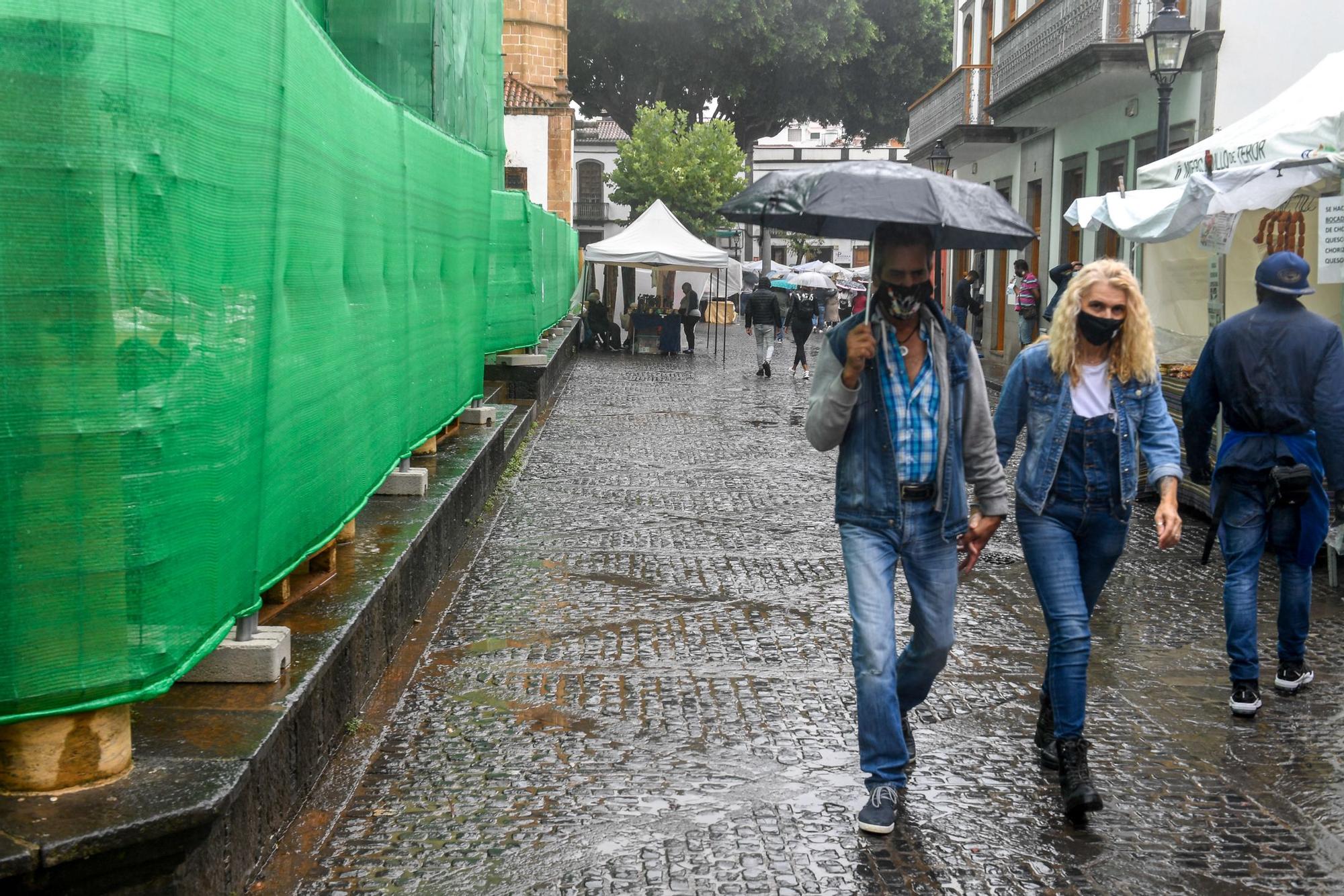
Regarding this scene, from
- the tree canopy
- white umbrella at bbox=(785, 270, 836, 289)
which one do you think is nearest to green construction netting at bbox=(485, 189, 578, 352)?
white umbrella at bbox=(785, 270, 836, 289)

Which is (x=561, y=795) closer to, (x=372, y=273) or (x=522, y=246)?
(x=372, y=273)

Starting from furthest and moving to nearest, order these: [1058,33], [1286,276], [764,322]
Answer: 1. [764,322]
2. [1058,33]
3. [1286,276]

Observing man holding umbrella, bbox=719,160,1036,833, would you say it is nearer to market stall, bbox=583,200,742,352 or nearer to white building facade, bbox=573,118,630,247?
market stall, bbox=583,200,742,352

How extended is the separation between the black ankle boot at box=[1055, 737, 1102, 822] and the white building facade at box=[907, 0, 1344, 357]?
397 inches

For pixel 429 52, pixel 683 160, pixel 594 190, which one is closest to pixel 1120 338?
pixel 429 52

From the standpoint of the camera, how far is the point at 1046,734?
17.3 feet

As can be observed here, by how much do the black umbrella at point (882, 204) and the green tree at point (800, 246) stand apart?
57149mm

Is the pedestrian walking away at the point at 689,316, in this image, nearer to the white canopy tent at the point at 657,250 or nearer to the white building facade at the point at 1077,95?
the white canopy tent at the point at 657,250

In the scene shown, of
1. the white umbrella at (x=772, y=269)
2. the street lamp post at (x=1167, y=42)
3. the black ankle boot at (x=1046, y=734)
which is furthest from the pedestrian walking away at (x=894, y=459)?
the white umbrella at (x=772, y=269)

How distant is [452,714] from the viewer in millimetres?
5668

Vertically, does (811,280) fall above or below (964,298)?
above

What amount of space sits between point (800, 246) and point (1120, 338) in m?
62.2

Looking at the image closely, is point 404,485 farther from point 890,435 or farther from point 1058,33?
point 1058,33

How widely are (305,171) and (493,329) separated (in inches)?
408
